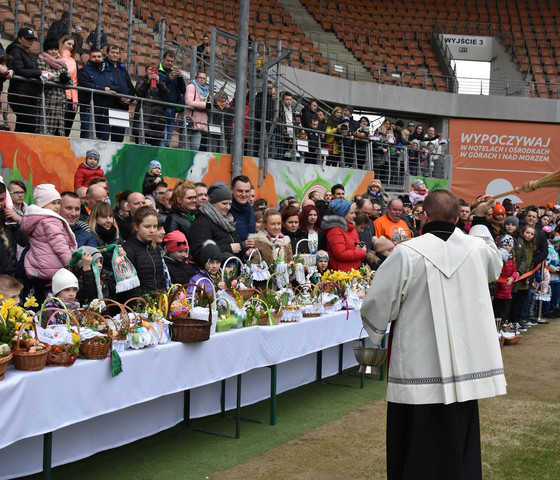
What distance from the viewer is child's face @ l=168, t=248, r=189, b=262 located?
5766mm

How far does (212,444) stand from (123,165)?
5.47 m

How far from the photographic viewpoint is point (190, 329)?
466cm

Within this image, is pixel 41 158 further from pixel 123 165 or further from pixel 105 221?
pixel 105 221

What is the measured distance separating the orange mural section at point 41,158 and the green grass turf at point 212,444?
163 inches

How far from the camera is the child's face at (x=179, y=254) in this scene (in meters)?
5.77

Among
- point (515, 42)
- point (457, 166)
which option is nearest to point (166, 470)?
point (457, 166)

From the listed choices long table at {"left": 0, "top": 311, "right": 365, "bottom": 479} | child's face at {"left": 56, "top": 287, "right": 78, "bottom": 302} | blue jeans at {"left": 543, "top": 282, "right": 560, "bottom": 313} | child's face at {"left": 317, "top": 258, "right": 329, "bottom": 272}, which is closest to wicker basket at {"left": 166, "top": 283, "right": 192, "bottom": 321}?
long table at {"left": 0, "top": 311, "right": 365, "bottom": 479}

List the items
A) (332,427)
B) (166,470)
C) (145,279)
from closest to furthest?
(166,470)
(145,279)
(332,427)

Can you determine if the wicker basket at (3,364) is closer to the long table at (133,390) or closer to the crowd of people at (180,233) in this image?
the long table at (133,390)

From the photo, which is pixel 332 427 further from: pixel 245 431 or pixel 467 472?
pixel 467 472

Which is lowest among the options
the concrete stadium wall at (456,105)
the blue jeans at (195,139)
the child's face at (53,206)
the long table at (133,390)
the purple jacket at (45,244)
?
the long table at (133,390)

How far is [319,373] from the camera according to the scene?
22.6ft

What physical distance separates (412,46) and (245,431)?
20.9m

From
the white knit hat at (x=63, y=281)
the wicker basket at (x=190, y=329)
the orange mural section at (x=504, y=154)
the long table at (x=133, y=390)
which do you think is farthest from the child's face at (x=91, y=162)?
the orange mural section at (x=504, y=154)
